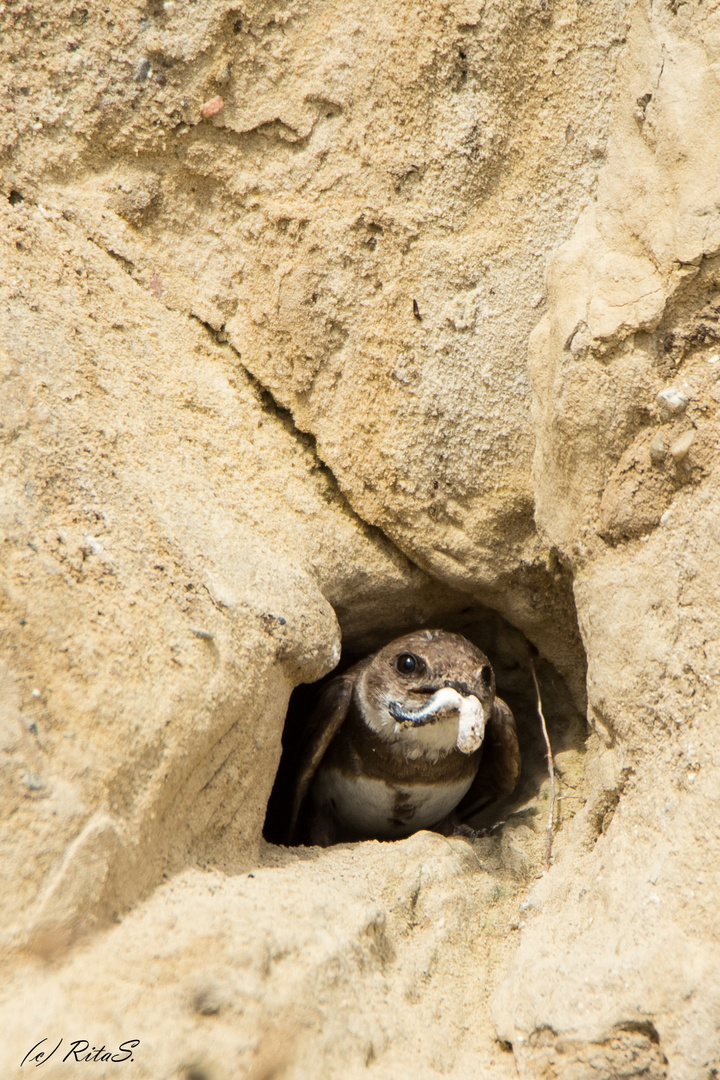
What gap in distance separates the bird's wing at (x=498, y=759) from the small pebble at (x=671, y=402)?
1.57 m

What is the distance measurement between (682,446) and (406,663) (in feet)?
4.68

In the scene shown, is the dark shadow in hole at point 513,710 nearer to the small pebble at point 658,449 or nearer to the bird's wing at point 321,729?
the bird's wing at point 321,729

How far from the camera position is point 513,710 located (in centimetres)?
403

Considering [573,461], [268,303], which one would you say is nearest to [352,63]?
[268,303]

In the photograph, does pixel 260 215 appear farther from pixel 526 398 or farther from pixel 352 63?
pixel 526 398

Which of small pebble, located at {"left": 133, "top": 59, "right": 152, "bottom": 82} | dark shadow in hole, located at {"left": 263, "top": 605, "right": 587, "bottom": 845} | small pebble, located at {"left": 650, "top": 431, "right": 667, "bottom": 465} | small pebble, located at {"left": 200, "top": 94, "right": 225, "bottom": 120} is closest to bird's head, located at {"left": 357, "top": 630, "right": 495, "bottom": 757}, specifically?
dark shadow in hole, located at {"left": 263, "top": 605, "right": 587, "bottom": 845}

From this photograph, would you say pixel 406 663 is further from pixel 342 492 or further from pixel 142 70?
pixel 142 70

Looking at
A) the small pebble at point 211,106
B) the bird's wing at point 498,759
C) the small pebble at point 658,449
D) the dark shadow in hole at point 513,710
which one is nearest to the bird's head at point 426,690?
the bird's wing at point 498,759

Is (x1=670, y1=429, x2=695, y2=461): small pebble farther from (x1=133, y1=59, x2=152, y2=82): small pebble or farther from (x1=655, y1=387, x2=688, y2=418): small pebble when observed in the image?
(x1=133, y1=59, x2=152, y2=82): small pebble

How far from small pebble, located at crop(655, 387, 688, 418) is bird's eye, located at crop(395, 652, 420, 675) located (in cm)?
138

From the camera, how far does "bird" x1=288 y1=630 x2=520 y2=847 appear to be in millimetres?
3281

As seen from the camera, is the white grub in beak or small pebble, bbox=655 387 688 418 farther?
the white grub in beak

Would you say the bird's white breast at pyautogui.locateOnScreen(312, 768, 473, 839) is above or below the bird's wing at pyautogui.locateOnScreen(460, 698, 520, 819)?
below

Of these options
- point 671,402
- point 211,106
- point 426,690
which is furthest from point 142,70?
point 426,690
